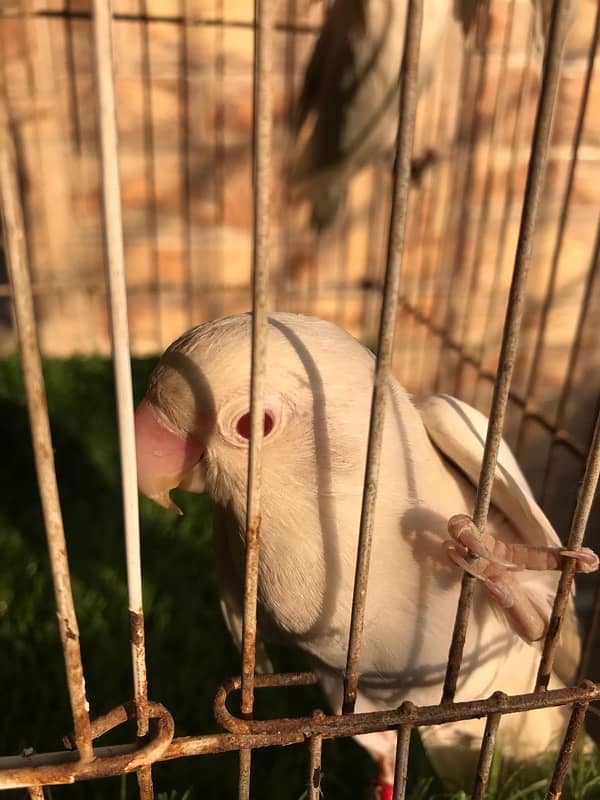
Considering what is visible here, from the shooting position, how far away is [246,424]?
0.56 metres

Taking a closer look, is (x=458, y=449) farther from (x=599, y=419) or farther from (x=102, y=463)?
(x=102, y=463)

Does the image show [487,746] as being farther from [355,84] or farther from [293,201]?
[293,201]

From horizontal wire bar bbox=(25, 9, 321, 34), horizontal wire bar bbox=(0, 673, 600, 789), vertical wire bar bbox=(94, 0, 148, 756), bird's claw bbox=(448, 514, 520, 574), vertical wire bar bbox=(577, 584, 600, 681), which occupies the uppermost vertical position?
horizontal wire bar bbox=(25, 9, 321, 34)

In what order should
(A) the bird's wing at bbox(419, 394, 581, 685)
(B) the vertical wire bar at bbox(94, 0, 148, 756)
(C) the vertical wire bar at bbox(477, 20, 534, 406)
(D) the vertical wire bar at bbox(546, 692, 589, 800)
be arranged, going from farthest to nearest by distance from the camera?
(C) the vertical wire bar at bbox(477, 20, 534, 406)
(A) the bird's wing at bbox(419, 394, 581, 685)
(D) the vertical wire bar at bbox(546, 692, 589, 800)
(B) the vertical wire bar at bbox(94, 0, 148, 756)

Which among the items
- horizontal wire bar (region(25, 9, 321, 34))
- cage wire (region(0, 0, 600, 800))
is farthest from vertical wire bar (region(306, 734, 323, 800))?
horizontal wire bar (region(25, 9, 321, 34))

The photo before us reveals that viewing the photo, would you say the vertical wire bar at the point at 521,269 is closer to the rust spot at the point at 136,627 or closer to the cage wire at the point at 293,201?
the rust spot at the point at 136,627

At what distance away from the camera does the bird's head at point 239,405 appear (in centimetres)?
54

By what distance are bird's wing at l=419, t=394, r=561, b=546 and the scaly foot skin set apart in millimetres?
71

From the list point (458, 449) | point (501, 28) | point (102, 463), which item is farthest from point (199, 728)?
point (501, 28)

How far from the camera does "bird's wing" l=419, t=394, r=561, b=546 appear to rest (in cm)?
66

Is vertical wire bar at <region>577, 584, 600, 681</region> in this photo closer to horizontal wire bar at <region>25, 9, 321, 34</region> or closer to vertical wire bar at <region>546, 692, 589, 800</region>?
vertical wire bar at <region>546, 692, 589, 800</region>

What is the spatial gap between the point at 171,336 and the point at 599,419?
1442 millimetres

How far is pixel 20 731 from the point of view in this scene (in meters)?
0.90

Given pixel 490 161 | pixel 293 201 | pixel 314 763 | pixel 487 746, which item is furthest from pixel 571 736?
pixel 490 161
